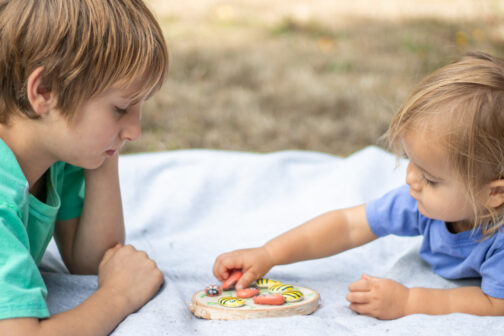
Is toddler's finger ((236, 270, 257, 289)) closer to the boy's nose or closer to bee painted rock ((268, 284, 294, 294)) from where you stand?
bee painted rock ((268, 284, 294, 294))

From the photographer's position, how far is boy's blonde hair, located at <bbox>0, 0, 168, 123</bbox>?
1.14 m

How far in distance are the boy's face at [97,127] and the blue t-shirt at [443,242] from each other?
1.96ft

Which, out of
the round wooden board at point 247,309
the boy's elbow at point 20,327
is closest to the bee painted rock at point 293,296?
the round wooden board at point 247,309

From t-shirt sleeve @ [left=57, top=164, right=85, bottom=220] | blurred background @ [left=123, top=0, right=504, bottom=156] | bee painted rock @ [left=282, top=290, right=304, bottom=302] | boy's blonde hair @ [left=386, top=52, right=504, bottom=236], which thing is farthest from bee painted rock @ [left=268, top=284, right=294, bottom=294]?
blurred background @ [left=123, top=0, right=504, bottom=156]

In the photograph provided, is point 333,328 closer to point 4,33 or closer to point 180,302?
point 180,302

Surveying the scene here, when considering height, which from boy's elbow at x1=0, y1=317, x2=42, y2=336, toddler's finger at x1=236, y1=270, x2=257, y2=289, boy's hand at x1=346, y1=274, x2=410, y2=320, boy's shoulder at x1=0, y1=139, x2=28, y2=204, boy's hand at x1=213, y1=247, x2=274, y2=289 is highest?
boy's shoulder at x1=0, y1=139, x2=28, y2=204

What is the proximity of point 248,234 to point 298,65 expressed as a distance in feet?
6.05

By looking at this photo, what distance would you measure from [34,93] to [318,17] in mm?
3435

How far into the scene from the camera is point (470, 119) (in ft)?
3.93

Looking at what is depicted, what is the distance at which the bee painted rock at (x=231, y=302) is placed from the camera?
1255 millimetres

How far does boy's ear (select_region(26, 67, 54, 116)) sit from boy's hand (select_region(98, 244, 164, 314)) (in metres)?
0.37

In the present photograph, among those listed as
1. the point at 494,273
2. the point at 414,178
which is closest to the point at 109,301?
the point at 414,178

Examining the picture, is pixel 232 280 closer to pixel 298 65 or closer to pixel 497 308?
pixel 497 308

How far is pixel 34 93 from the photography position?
1.16m
